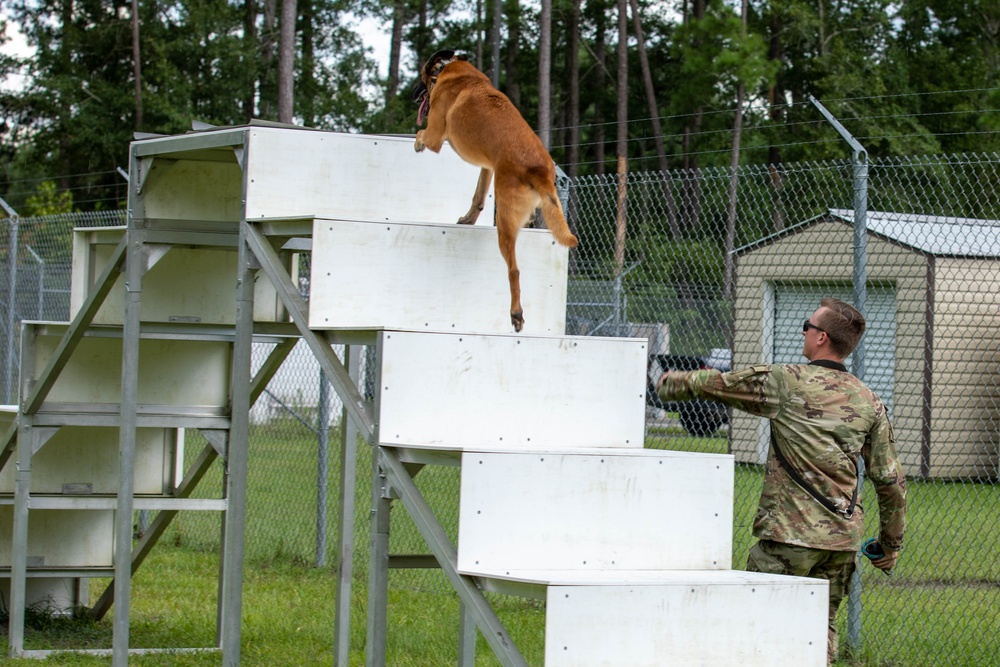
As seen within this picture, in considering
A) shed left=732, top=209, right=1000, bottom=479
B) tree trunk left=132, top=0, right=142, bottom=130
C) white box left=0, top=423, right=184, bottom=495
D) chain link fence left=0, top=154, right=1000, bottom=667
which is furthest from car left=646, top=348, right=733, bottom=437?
tree trunk left=132, top=0, right=142, bottom=130

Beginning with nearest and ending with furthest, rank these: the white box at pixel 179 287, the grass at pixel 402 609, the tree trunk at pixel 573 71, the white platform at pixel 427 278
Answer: the white platform at pixel 427 278, the grass at pixel 402 609, the white box at pixel 179 287, the tree trunk at pixel 573 71

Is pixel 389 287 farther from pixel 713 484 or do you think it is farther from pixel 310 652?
pixel 310 652

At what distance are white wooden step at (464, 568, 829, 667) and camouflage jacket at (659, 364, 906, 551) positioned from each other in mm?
735

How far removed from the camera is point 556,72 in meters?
41.2

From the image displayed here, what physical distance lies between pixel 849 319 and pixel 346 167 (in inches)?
85.5

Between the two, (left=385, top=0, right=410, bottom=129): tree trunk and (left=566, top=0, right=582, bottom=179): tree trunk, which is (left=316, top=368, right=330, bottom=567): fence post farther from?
(left=385, top=0, right=410, bottom=129): tree trunk

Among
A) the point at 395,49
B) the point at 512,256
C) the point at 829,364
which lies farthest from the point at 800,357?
the point at 395,49

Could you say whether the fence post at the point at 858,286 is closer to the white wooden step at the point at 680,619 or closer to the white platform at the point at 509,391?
the white platform at the point at 509,391

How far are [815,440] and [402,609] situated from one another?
3.91 m

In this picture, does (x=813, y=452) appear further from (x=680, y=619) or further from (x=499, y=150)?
(x=499, y=150)

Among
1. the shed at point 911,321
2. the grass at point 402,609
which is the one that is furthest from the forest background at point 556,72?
the grass at point 402,609

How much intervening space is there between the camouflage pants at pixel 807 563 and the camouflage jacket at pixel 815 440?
0.15 ft

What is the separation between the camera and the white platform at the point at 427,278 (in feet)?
15.2

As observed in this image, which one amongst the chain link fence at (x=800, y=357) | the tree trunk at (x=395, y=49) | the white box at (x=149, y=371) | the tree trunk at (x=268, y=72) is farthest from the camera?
the tree trunk at (x=395, y=49)
